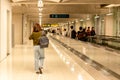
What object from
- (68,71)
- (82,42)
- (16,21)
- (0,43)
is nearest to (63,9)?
(82,42)

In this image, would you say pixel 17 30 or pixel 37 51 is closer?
pixel 37 51

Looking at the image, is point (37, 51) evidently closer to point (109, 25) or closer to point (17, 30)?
point (17, 30)

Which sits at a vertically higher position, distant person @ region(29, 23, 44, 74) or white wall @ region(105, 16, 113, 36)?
white wall @ region(105, 16, 113, 36)

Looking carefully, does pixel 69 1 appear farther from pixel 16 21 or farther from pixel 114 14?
pixel 114 14

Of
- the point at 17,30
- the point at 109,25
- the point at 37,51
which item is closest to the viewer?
the point at 37,51

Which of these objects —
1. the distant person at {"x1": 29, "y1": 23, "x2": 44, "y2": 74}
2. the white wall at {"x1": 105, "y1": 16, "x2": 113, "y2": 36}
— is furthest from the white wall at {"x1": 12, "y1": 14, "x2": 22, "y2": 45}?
the distant person at {"x1": 29, "y1": 23, "x2": 44, "y2": 74}

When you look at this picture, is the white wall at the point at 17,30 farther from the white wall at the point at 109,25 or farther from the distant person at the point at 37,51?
the distant person at the point at 37,51

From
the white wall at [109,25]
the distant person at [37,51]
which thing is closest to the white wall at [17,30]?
the white wall at [109,25]

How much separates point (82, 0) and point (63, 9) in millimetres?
8045

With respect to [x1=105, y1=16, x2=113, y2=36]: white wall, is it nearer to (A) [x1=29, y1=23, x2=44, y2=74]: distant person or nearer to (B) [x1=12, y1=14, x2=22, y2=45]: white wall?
(B) [x1=12, y1=14, x2=22, y2=45]: white wall

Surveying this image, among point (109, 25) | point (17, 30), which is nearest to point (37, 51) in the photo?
point (17, 30)

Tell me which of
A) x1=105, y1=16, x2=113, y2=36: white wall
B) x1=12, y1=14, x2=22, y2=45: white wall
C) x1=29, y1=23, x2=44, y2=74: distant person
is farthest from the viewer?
x1=105, y1=16, x2=113, y2=36: white wall

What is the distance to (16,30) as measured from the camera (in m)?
31.2

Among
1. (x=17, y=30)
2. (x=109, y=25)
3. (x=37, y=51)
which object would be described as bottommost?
(x=37, y=51)
